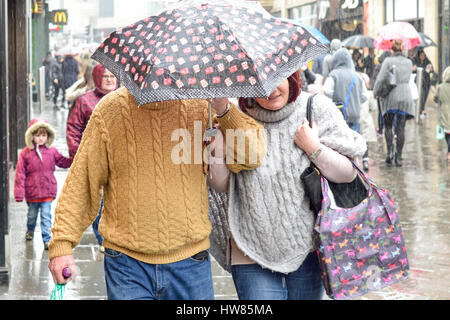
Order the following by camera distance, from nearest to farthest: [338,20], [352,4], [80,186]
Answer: [80,186], [352,4], [338,20]

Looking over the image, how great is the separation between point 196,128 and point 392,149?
10.5 m

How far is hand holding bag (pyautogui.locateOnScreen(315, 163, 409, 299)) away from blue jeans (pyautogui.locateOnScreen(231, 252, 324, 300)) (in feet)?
0.57

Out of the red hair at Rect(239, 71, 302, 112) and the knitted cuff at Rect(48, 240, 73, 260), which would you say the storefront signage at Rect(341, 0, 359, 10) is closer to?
the red hair at Rect(239, 71, 302, 112)

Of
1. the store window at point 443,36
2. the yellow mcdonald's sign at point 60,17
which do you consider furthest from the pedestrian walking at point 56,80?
the store window at point 443,36

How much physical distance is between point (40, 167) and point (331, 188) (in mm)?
4501

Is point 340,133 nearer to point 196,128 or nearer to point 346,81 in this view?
point 196,128

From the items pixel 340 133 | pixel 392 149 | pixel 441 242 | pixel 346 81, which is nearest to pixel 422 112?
pixel 392 149

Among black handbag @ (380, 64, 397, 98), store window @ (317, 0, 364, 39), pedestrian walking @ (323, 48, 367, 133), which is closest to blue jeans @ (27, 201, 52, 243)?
pedestrian walking @ (323, 48, 367, 133)

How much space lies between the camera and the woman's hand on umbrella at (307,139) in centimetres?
372

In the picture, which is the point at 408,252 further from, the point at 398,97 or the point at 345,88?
the point at 398,97

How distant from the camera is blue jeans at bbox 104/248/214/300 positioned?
344cm

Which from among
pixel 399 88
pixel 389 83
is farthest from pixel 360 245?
pixel 399 88

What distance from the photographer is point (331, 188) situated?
151 inches
